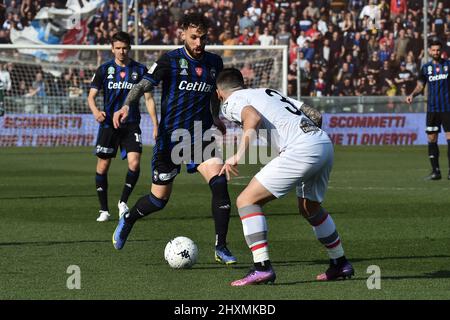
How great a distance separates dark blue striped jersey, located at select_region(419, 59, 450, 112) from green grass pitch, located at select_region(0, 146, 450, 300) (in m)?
1.42

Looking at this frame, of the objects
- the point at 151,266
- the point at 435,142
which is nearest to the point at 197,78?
the point at 151,266

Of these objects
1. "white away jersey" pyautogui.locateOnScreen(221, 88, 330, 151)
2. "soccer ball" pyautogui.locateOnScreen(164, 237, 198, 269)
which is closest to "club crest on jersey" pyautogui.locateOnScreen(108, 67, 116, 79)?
"soccer ball" pyautogui.locateOnScreen(164, 237, 198, 269)

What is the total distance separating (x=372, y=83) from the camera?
33219 millimetres

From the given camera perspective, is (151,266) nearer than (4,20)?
Yes

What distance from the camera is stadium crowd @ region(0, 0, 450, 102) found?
33.2 m

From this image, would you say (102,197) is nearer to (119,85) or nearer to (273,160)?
(119,85)

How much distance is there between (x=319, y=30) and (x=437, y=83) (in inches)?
609

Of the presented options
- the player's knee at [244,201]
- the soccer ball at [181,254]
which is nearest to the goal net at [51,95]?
the soccer ball at [181,254]

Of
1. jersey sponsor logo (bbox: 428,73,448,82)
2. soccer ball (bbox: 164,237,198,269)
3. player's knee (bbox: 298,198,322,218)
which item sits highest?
player's knee (bbox: 298,198,322,218)

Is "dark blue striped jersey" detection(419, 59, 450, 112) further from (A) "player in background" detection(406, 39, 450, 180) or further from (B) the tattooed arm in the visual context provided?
(B) the tattooed arm

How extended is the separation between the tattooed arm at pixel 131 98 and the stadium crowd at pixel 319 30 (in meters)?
22.9

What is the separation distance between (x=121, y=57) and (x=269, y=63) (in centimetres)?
1551

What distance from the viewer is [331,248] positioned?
8.53 meters
